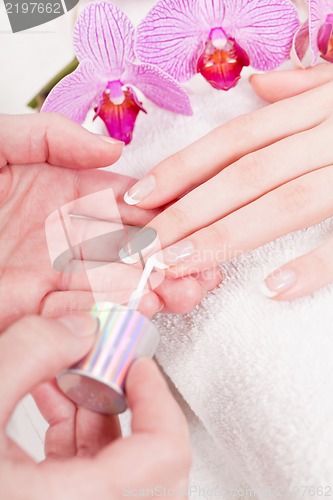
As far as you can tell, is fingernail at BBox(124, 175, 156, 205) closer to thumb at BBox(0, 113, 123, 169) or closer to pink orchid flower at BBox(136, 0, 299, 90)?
thumb at BBox(0, 113, 123, 169)

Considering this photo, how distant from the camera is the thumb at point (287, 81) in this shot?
85 centimetres

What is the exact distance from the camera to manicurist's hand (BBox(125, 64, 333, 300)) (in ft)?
2.23

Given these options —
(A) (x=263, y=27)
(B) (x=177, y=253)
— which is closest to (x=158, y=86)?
(A) (x=263, y=27)

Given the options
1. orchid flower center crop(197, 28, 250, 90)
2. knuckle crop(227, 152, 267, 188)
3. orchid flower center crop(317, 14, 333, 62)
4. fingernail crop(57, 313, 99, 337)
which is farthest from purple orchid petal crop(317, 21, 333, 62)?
fingernail crop(57, 313, 99, 337)

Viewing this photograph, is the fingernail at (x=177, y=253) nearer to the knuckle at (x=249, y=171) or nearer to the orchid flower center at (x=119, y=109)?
the knuckle at (x=249, y=171)

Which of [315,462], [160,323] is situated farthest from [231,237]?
[315,462]

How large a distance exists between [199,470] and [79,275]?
0.31m

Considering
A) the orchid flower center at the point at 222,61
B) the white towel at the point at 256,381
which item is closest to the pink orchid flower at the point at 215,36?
the orchid flower center at the point at 222,61

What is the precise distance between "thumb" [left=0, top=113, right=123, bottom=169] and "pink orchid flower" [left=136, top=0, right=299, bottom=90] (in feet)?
0.48

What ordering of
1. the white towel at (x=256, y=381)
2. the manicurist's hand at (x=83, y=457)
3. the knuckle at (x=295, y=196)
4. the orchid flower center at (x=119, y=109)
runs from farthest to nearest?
the orchid flower center at (x=119, y=109) < the knuckle at (x=295, y=196) < the white towel at (x=256, y=381) < the manicurist's hand at (x=83, y=457)

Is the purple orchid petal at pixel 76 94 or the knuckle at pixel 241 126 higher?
the purple orchid petal at pixel 76 94

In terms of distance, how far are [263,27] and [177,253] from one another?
1.20ft

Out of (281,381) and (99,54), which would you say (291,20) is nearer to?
(99,54)

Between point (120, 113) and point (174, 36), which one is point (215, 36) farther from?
point (120, 113)
